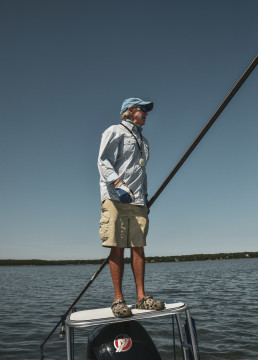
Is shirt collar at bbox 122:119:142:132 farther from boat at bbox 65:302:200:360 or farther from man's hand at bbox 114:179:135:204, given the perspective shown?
boat at bbox 65:302:200:360

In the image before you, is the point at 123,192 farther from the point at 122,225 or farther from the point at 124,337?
the point at 124,337

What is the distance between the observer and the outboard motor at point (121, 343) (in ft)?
9.24

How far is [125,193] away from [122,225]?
1.25 feet

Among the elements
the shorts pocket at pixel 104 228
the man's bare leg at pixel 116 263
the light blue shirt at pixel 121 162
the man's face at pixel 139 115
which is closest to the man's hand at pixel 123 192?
the light blue shirt at pixel 121 162

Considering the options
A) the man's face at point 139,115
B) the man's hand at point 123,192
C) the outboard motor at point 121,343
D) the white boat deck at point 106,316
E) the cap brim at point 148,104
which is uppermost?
the cap brim at point 148,104

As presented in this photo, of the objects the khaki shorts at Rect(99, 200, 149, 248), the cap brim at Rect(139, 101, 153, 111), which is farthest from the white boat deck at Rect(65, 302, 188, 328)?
the cap brim at Rect(139, 101, 153, 111)

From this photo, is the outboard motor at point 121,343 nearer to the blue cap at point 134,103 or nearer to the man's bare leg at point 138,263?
the man's bare leg at point 138,263

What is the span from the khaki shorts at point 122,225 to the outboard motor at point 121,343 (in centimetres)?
80

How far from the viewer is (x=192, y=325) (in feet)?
9.96

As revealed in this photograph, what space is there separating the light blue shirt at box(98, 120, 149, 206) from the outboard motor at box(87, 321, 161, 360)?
1.29 m

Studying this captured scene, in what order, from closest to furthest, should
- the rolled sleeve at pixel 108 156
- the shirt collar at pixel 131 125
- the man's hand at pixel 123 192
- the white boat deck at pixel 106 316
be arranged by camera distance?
the white boat deck at pixel 106 316, the man's hand at pixel 123 192, the rolled sleeve at pixel 108 156, the shirt collar at pixel 131 125

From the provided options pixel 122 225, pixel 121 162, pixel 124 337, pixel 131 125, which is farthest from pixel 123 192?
pixel 124 337

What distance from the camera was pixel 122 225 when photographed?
337 centimetres

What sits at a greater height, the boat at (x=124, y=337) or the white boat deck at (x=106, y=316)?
the white boat deck at (x=106, y=316)
